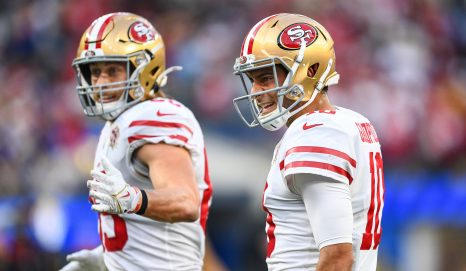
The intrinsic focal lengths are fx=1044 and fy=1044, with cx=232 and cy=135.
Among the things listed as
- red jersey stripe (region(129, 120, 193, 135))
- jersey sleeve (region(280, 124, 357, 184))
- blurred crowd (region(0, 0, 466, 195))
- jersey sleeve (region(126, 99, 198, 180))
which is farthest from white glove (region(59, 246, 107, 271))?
blurred crowd (region(0, 0, 466, 195))

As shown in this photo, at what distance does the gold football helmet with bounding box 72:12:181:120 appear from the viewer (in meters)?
4.74

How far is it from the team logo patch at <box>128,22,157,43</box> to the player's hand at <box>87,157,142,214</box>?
1092 millimetres

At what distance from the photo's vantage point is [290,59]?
3795 mm

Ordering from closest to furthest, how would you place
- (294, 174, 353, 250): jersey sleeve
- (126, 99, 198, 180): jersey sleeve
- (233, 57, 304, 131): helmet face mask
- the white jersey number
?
(294, 174, 353, 250): jersey sleeve < the white jersey number < (233, 57, 304, 131): helmet face mask < (126, 99, 198, 180): jersey sleeve

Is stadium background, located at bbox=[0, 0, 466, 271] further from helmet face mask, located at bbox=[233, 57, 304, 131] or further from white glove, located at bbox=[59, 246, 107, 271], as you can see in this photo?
helmet face mask, located at bbox=[233, 57, 304, 131]

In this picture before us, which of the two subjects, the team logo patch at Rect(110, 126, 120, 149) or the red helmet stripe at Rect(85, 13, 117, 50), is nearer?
the team logo patch at Rect(110, 126, 120, 149)

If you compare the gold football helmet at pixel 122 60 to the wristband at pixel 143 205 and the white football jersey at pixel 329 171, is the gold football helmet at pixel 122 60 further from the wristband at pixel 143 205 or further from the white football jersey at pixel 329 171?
the white football jersey at pixel 329 171

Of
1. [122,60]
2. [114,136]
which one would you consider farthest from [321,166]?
[122,60]

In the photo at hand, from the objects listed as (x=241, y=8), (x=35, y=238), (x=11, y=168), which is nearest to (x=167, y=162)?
(x=35, y=238)

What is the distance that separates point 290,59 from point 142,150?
983 millimetres

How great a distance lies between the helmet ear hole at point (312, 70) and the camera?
383 centimetres

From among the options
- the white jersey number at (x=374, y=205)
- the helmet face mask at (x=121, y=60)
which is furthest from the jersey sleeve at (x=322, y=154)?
the helmet face mask at (x=121, y=60)

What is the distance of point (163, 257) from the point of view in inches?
181

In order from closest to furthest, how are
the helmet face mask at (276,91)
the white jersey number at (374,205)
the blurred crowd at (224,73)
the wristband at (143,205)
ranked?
the white jersey number at (374,205) < the helmet face mask at (276,91) < the wristband at (143,205) < the blurred crowd at (224,73)
